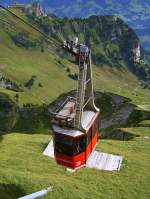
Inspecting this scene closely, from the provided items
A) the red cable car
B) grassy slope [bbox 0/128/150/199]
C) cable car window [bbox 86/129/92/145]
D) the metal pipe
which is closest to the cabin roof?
the red cable car

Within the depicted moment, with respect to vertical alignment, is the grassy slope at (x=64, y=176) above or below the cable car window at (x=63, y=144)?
below

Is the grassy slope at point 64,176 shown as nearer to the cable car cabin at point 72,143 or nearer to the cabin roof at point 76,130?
the cable car cabin at point 72,143

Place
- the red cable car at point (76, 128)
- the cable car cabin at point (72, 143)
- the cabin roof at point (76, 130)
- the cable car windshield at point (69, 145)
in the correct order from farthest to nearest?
the cable car windshield at point (69, 145) < the cable car cabin at point (72, 143) < the cabin roof at point (76, 130) < the red cable car at point (76, 128)

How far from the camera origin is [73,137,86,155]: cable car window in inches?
1555

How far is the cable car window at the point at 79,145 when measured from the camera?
39494 mm

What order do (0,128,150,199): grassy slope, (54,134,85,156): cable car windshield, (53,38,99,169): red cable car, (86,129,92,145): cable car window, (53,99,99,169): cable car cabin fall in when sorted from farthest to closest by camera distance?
(0,128,150,199): grassy slope, (86,129,92,145): cable car window, (54,134,85,156): cable car windshield, (53,99,99,169): cable car cabin, (53,38,99,169): red cable car

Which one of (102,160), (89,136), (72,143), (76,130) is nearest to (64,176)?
(89,136)

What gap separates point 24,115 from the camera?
188 m

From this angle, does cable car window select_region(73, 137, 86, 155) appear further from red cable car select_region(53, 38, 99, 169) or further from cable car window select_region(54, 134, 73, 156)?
cable car window select_region(54, 134, 73, 156)

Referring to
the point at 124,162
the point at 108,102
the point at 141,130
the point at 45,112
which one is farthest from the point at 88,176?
the point at 45,112

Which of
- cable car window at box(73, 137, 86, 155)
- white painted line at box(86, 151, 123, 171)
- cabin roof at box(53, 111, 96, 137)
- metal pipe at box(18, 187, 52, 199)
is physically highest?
cabin roof at box(53, 111, 96, 137)

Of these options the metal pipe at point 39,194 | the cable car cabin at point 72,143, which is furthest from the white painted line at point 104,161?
the metal pipe at point 39,194

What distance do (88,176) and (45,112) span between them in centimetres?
11785

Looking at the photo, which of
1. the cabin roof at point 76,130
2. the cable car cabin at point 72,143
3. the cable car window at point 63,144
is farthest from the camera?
the cable car window at point 63,144
